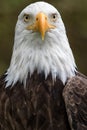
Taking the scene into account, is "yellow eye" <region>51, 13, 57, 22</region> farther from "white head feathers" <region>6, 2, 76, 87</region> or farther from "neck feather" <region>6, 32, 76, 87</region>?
"neck feather" <region>6, 32, 76, 87</region>

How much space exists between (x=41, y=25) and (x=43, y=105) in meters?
0.72

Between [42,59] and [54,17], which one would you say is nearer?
[54,17]

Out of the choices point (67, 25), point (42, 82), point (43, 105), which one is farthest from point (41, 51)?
point (67, 25)

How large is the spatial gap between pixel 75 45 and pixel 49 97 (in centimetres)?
554

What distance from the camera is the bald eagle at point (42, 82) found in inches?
353

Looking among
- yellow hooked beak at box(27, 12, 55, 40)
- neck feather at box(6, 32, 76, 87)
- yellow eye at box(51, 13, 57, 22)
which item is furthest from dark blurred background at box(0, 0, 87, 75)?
yellow hooked beak at box(27, 12, 55, 40)

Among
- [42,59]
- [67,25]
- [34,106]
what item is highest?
[42,59]

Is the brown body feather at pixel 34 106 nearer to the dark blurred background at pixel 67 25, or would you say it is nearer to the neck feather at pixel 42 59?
the neck feather at pixel 42 59

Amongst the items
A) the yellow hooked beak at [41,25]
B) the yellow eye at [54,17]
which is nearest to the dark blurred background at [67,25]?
the yellow eye at [54,17]

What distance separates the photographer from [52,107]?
9008 millimetres

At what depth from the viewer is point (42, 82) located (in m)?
9.13

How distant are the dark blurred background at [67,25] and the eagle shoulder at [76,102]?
4034 mm

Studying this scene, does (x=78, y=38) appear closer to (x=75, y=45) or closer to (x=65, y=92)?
(x=75, y=45)

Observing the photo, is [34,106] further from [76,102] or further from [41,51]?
[41,51]
